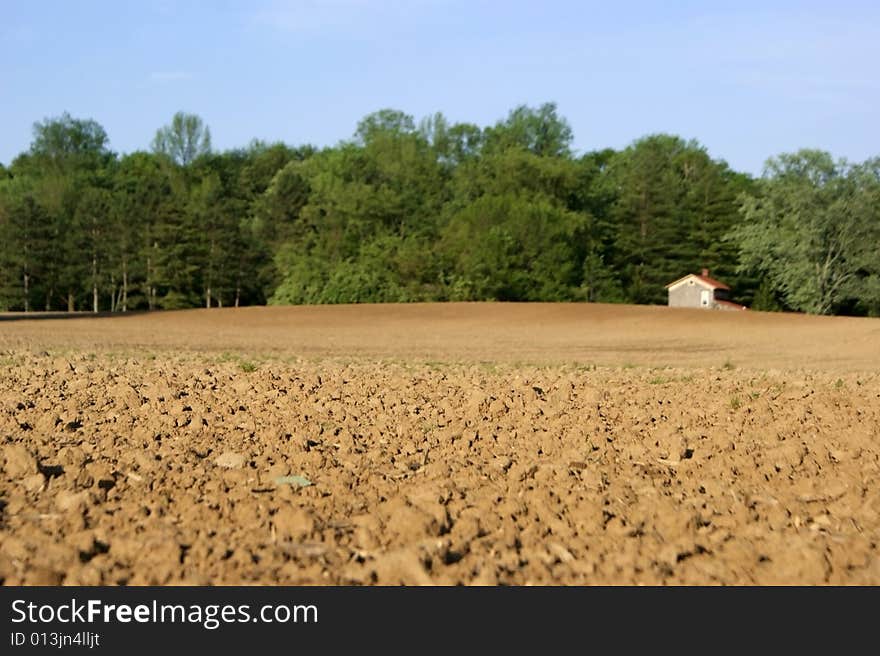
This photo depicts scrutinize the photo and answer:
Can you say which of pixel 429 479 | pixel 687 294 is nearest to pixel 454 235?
pixel 687 294

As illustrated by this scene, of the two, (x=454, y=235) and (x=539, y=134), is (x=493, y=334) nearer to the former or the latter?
(x=454, y=235)

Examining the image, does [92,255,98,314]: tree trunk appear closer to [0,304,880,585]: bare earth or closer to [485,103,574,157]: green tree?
[485,103,574,157]: green tree

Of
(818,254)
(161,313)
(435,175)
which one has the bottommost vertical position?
(161,313)

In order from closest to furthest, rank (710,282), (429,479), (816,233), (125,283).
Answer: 1. (429,479)
2. (816,233)
3. (710,282)
4. (125,283)

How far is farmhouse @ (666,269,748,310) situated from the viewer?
61.2m

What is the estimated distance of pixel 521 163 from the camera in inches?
2820

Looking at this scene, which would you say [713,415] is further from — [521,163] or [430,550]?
[521,163]

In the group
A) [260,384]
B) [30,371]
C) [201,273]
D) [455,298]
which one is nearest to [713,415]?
[260,384]

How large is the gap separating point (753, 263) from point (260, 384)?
182 ft

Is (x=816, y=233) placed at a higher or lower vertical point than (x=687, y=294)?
higher

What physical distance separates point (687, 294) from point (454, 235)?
1466 centimetres

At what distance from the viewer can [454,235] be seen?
64.5 m

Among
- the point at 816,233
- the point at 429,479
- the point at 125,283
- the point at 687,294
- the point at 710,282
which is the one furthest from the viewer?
the point at 125,283

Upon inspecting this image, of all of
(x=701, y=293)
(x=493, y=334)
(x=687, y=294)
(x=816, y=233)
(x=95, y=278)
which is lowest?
(x=493, y=334)
